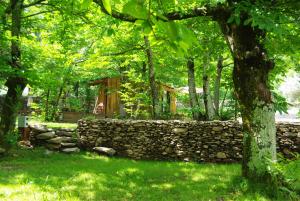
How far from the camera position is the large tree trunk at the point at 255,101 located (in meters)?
7.50

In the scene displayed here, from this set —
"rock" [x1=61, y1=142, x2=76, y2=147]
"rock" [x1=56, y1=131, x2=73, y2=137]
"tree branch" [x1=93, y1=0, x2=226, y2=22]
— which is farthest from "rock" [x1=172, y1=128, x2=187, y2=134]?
"tree branch" [x1=93, y1=0, x2=226, y2=22]

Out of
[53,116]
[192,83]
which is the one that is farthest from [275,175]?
[53,116]

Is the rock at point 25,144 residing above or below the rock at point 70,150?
above

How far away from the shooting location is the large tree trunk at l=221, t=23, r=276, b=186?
750 cm

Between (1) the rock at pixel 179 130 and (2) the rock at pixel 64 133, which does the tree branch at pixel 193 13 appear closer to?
(1) the rock at pixel 179 130

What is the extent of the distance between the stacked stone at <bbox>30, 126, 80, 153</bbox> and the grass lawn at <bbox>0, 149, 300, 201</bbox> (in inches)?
44.7

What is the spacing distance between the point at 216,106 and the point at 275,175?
873 centimetres

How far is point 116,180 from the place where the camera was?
8.69m

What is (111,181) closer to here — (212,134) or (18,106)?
(212,134)

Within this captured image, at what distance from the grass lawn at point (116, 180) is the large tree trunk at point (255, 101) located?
0.56m

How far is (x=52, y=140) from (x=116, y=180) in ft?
18.4

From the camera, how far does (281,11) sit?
251 inches

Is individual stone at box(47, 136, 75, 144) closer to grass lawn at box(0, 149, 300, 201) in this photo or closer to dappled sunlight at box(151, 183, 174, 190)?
grass lawn at box(0, 149, 300, 201)

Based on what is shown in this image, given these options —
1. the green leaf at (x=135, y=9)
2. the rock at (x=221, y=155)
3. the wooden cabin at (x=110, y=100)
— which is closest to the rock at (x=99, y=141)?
the rock at (x=221, y=155)
